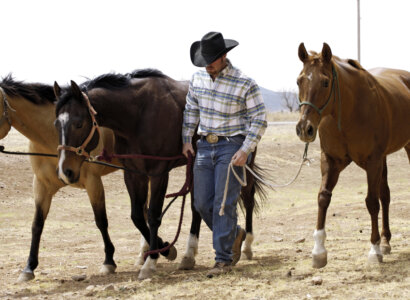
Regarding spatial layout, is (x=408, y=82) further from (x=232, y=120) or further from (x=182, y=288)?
(x=182, y=288)

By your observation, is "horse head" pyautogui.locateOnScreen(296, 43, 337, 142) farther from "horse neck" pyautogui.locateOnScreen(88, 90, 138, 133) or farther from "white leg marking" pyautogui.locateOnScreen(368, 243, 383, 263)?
"horse neck" pyautogui.locateOnScreen(88, 90, 138, 133)

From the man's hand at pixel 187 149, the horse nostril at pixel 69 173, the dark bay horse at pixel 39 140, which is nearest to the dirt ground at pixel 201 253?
the dark bay horse at pixel 39 140

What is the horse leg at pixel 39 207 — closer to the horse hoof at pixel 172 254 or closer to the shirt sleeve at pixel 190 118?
the horse hoof at pixel 172 254

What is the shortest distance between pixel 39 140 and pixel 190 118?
1698 millimetres

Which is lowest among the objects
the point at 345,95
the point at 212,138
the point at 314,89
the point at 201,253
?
the point at 201,253

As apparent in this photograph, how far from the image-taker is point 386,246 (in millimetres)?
7203

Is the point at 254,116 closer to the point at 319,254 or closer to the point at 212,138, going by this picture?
the point at 212,138

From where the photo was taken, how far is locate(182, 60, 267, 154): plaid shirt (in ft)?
19.5

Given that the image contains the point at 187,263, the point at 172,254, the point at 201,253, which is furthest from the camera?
the point at 201,253

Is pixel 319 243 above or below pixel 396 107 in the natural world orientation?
below

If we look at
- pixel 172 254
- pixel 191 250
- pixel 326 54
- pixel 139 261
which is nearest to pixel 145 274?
pixel 191 250

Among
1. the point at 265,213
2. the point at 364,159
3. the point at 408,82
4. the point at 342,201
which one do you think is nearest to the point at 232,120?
the point at 364,159

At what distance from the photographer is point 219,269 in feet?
20.0

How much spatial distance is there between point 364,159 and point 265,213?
6148mm
